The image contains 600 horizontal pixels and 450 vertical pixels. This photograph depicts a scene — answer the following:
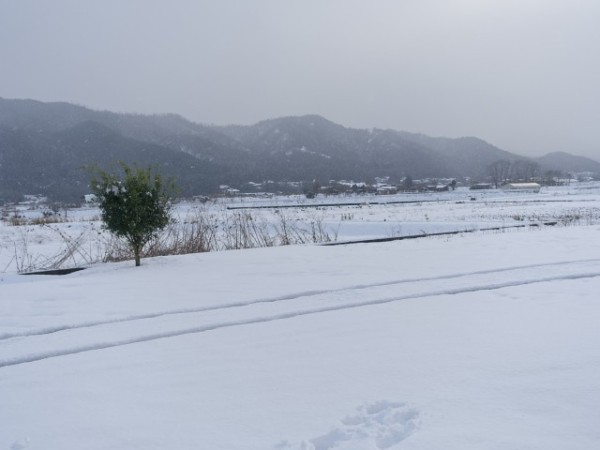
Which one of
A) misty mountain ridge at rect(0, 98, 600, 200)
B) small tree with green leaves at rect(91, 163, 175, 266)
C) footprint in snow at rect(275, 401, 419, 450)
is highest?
misty mountain ridge at rect(0, 98, 600, 200)

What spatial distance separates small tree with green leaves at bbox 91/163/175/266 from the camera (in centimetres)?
852

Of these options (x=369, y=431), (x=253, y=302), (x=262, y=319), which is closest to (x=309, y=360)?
(x=369, y=431)

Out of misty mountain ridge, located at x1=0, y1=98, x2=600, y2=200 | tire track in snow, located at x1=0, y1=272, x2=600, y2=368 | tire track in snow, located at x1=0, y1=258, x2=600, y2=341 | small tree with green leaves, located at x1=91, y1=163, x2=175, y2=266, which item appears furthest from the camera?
misty mountain ridge, located at x1=0, y1=98, x2=600, y2=200

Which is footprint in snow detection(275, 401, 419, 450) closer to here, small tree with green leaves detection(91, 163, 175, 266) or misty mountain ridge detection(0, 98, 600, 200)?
small tree with green leaves detection(91, 163, 175, 266)

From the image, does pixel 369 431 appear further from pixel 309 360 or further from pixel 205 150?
pixel 205 150

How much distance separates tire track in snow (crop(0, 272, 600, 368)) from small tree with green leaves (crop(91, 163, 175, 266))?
167 inches

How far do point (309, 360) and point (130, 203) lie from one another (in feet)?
19.1

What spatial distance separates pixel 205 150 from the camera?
13225cm

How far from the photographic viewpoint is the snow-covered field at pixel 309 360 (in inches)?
105

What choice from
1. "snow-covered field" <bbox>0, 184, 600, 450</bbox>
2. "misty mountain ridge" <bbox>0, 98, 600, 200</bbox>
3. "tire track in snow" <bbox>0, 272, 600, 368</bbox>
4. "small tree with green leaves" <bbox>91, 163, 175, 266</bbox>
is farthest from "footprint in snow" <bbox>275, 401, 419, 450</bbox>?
"misty mountain ridge" <bbox>0, 98, 600, 200</bbox>

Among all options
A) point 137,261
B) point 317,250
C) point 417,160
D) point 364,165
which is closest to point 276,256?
point 317,250

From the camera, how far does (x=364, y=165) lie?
155125 millimetres

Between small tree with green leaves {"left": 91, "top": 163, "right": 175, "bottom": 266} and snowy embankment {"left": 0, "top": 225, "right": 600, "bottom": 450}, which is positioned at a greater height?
small tree with green leaves {"left": 91, "top": 163, "right": 175, "bottom": 266}

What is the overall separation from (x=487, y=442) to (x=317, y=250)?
25.3 feet
